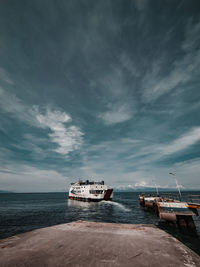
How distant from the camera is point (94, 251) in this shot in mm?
6066

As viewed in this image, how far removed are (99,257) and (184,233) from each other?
16.2 metres

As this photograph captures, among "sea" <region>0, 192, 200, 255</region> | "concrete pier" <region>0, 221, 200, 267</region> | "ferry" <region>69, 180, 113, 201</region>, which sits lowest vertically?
"sea" <region>0, 192, 200, 255</region>

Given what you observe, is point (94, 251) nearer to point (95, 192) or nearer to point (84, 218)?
point (84, 218)

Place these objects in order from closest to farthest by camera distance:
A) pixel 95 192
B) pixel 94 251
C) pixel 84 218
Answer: pixel 94 251 < pixel 84 218 < pixel 95 192

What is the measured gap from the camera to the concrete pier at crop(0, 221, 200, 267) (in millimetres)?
5176

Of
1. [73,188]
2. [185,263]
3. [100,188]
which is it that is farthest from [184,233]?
[73,188]

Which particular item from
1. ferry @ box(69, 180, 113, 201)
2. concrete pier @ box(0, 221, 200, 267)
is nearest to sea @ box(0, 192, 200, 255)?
concrete pier @ box(0, 221, 200, 267)

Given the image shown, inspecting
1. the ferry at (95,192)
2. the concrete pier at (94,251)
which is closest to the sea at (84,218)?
the concrete pier at (94,251)

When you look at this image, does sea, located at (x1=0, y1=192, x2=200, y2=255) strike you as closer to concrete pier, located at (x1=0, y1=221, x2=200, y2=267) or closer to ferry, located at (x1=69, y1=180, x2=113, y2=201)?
concrete pier, located at (x1=0, y1=221, x2=200, y2=267)

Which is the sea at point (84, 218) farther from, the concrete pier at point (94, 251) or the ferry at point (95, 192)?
the ferry at point (95, 192)

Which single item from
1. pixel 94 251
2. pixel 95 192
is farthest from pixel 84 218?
pixel 95 192

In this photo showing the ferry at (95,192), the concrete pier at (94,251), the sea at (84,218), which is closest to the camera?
the concrete pier at (94,251)

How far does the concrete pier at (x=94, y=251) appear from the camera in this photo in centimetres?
518

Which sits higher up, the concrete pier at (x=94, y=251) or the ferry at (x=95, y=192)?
the ferry at (x=95, y=192)
